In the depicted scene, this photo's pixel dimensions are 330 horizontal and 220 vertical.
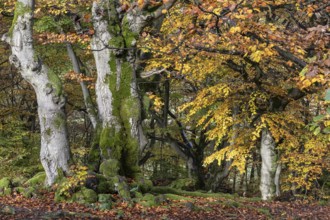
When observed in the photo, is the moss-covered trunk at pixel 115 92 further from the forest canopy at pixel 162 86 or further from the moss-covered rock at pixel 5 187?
the moss-covered rock at pixel 5 187

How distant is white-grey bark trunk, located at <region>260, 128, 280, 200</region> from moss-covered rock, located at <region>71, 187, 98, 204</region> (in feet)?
26.5

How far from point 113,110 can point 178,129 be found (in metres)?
8.51

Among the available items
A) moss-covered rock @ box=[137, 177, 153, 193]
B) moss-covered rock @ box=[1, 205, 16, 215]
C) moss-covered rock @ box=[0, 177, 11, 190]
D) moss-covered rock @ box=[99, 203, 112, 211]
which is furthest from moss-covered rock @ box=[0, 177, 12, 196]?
moss-covered rock @ box=[137, 177, 153, 193]

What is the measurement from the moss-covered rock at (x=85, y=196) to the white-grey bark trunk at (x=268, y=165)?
8077mm

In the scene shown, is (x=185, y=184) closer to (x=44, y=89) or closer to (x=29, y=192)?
(x=29, y=192)

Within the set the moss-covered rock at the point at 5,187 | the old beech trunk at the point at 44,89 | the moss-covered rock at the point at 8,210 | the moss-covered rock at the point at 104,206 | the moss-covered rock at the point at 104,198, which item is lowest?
the moss-covered rock at the point at 104,206

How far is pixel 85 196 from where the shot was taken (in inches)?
322

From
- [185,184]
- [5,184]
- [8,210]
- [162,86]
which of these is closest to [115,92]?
[5,184]

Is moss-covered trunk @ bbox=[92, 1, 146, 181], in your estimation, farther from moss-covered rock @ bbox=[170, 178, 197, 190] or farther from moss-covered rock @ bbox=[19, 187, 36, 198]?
moss-covered rock @ bbox=[170, 178, 197, 190]

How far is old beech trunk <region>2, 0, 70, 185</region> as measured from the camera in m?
8.34

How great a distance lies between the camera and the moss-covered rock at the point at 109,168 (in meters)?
9.24

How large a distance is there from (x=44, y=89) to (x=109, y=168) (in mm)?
2534

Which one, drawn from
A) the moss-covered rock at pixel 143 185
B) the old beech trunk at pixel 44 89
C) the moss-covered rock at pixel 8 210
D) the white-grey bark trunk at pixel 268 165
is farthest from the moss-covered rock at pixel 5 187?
the white-grey bark trunk at pixel 268 165

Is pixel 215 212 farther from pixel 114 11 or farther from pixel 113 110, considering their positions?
pixel 114 11
